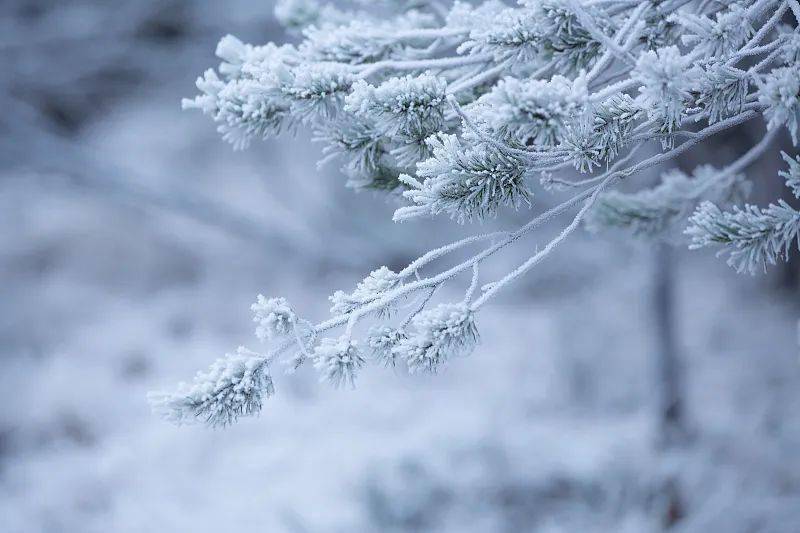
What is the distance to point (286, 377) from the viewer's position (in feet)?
16.4

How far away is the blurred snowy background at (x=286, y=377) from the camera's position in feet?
11.8

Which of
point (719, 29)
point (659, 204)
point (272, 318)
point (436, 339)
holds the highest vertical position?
point (659, 204)

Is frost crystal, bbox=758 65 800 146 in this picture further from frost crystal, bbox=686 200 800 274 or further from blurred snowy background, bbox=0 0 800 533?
blurred snowy background, bbox=0 0 800 533

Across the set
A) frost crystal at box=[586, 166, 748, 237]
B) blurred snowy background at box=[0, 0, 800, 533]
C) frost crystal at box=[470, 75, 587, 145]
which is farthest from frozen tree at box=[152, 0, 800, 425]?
blurred snowy background at box=[0, 0, 800, 533]

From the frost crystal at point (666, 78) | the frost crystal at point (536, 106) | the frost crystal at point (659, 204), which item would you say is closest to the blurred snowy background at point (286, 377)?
the frost crystal at point (659, 204)

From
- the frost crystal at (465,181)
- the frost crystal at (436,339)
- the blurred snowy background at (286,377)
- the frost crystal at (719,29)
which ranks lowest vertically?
the frost crystal at (436,339)

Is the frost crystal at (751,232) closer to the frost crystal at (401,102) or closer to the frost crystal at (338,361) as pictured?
the frost crystal at (401,102)

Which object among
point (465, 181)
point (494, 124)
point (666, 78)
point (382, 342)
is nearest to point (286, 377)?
point (382, 342)

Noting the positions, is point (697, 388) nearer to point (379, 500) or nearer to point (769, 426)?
point (769, 426)

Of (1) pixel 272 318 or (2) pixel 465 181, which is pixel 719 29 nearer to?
(2) pixel 465 181

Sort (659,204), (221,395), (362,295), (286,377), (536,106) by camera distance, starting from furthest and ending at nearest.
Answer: (286,377), (659,204), (362,295), (221,395), (536,106)

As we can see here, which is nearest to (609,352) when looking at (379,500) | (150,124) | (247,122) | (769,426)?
Result: (769,426)

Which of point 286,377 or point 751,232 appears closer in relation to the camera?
point 751,232

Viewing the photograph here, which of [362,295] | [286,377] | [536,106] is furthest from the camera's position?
[286,377]
